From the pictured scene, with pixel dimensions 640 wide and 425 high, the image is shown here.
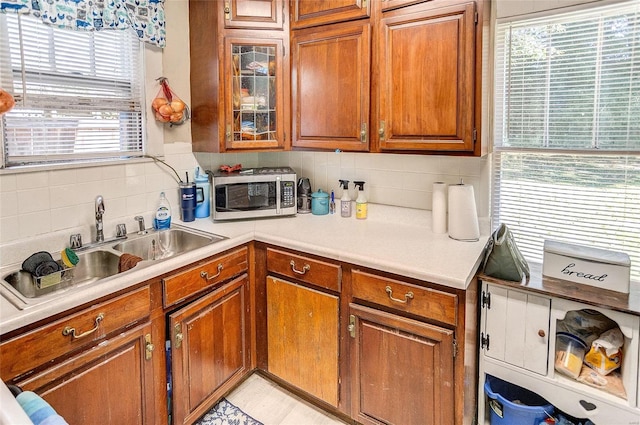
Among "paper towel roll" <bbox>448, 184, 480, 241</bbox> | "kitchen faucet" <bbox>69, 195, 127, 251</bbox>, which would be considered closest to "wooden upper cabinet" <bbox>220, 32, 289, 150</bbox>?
"kitchen faucet" <bbox>69, 195, 127, 251</bbox>

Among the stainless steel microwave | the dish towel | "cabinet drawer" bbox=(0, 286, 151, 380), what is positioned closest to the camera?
the dish towel

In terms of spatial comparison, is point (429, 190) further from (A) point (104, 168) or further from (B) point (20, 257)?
(B) point (20, 257)

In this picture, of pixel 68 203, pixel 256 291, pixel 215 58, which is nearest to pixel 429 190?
pixel 256 291

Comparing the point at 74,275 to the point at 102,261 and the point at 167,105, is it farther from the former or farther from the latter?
the point at 167,105

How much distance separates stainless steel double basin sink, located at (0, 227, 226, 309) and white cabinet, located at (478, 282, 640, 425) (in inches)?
52.8

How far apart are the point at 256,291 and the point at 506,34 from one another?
1798 mm

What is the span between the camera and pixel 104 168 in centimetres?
203

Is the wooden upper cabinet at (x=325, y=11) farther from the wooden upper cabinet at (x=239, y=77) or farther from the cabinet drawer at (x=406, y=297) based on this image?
the cabinet drawer at (x=406, y=297)

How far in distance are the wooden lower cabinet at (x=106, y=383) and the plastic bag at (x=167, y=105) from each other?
1157 mm

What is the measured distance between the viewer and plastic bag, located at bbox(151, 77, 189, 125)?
2205mm

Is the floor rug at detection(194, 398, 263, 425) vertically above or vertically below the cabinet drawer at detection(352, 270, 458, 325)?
below

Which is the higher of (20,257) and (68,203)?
(68,203)

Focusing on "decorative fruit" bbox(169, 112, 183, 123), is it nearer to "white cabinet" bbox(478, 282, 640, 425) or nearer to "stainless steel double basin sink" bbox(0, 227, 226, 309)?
"stainless steel double basin sink" bbox(0, 227, 226, 309)

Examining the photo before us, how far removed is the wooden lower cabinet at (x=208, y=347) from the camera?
5.87 feet
